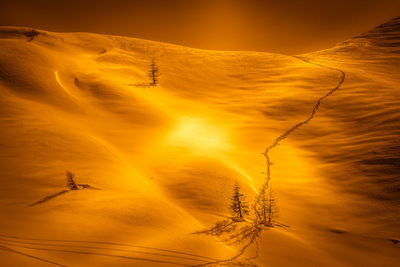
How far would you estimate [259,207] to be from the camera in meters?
5.80

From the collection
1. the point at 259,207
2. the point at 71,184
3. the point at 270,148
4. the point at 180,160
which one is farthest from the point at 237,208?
the point at 270,148

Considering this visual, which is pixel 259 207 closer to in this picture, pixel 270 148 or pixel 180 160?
pixel 180 160

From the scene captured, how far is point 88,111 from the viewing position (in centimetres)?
934

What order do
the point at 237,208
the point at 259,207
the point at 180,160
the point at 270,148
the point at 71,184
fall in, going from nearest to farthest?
the point at 71,184 → the point at 237,208 → the point at 259,207 → the point at 180,160 → the point at 270,148

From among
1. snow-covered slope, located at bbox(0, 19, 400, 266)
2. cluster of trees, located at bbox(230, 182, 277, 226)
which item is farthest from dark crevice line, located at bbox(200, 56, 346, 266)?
cluster of trees, located at bbox(230, 182, 277, 226)

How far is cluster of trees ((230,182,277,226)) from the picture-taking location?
17.3ft

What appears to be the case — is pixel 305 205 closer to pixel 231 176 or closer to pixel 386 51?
pixel 231 176

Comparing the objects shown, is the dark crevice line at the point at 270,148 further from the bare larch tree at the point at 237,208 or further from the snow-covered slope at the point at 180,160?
the bare larch tree at the point at 237,208

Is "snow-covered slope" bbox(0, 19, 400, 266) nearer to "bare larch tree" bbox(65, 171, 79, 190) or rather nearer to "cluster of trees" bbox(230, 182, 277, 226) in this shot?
"bare larch tree" bbox(65, 171, 79, 190)

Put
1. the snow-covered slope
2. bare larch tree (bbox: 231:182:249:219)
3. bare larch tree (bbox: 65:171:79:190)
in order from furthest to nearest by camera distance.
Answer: bare larch tree (bbox: 231:182:249:219) < bare larch tree (bbox: 65:171:79:190) < the snow-covered slope

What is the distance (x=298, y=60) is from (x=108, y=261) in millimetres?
18689

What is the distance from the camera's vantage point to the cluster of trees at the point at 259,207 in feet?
17.3

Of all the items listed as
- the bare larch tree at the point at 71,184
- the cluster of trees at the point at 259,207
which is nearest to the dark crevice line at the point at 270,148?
the cluster of trees at the point at 259,207

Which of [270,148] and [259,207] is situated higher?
[270,148]
